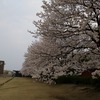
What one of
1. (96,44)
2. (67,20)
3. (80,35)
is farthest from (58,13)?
(96,44)

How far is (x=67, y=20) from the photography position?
75.3ft

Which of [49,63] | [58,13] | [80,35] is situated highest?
[58,13]

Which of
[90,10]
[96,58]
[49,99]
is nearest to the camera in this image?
[90,10]

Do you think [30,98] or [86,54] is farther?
[30,98]

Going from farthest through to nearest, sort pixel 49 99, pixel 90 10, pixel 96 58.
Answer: pixel 49 99
pixel 96 58
pixel 90 10

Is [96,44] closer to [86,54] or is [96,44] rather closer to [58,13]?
[86,54]

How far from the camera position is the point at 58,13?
75.9 ft

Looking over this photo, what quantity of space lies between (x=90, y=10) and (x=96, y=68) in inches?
166

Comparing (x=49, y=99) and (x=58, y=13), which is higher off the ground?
(x=58, y=13)

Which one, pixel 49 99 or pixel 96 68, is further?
pixel 49 99

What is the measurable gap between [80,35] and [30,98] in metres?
12.9

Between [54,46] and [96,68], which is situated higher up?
[54,46]

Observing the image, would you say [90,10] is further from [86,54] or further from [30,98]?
[30,98]

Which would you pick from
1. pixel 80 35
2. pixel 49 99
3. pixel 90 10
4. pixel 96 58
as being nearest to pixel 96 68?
pixel 96 58
